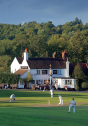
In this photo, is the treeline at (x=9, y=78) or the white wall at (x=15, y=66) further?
the white wall at (x=15, y=66)

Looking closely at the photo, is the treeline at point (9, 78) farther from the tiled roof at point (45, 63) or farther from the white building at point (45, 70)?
the tiled roof at point (45, 63)

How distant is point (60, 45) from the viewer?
101 meters

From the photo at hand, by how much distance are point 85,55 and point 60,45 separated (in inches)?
397

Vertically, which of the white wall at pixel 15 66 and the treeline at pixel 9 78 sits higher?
the white wall at pixel 15 66

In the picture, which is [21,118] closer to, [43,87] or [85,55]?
[43,87]

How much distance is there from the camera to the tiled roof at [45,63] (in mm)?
75500

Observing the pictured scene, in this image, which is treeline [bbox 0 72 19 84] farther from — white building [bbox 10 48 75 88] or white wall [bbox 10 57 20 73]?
white wall [bbox 10 57 20 73]

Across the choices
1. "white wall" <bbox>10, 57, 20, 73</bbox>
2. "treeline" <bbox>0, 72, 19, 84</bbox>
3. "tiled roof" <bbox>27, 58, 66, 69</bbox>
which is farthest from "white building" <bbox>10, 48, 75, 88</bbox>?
"white wall" <bbox>10, 57, 20, 73</bbox>

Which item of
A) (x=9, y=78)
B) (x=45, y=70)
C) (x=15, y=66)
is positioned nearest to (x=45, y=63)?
(x=45, y=70)

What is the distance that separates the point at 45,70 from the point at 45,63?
219 cm

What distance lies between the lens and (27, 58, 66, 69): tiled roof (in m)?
75.5

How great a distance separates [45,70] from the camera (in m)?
75.8

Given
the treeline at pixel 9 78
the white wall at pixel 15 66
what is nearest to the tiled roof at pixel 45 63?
the treeline at pixel 9 78

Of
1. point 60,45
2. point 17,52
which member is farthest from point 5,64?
point 60,45
